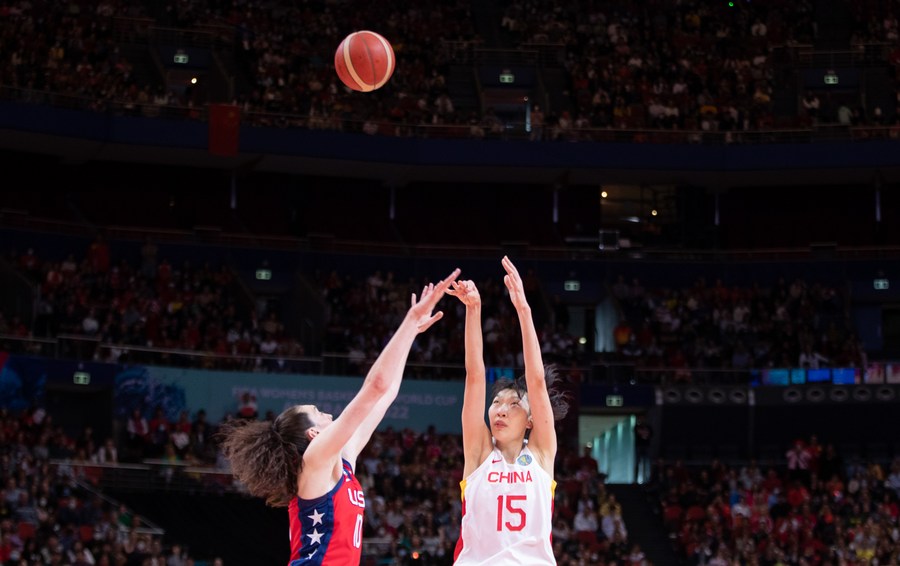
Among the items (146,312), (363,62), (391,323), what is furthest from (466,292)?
(391,323)

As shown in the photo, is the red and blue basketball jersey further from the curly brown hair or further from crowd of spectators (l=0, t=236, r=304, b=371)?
crowd of spectators (l=0, t=236, r=304, b=371)

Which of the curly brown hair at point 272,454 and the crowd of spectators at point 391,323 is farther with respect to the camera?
the crowd of spectators at point 391,323

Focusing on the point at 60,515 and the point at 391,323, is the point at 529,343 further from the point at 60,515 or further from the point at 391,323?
the point at 391,323

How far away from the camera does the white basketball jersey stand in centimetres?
680

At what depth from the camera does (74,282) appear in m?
31.2

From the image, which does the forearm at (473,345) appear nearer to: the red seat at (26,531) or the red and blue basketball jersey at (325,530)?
the red and blue basketball jersey at (325,530)

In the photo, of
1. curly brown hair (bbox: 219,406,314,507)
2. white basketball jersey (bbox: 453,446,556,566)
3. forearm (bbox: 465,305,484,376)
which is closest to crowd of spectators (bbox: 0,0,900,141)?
forearm (bbox: 465,305,484,376)

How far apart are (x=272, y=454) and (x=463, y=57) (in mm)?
34344

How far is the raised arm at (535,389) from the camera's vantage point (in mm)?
6969

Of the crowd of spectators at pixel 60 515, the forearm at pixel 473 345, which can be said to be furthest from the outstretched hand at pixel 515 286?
the crowd of spectators at pixel 60 515

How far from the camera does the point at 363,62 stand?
64.5 feet

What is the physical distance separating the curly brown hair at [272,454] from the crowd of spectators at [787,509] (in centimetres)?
2140

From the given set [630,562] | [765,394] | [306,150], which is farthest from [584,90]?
[630,562]

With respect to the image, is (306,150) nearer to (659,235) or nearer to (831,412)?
(659,235)
